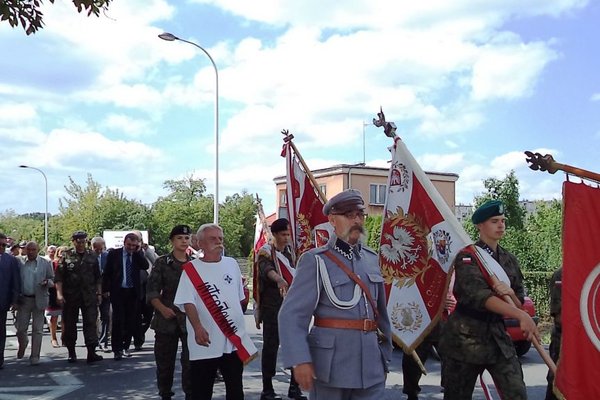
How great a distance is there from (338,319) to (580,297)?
143 centimetres

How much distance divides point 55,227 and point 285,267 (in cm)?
5986

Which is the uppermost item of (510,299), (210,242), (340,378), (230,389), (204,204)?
(204,204)

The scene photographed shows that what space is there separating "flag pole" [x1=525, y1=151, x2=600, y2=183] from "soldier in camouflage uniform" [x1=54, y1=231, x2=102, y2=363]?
328 inches

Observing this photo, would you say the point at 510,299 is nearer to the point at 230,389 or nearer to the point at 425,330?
the point at 425,330

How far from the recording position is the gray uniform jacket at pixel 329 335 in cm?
415

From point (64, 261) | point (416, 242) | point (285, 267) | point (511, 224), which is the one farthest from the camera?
point (511, 224)

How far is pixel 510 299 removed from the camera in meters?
5.12

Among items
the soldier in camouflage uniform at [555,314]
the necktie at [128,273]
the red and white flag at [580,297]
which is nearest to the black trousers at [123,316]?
the necktie at [128,273]

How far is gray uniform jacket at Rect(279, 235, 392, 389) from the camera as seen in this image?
4.15 meters

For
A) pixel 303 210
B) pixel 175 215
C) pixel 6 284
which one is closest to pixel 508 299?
pixel 303 210

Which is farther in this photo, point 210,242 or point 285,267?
point 285,267

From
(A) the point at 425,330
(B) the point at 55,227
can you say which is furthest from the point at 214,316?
(B) the point at 55,227

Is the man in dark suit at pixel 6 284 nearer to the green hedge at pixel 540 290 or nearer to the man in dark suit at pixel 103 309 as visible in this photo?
the man in dark suit at pixel 103 309

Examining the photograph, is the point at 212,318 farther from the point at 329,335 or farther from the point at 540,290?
the point at 540,290
